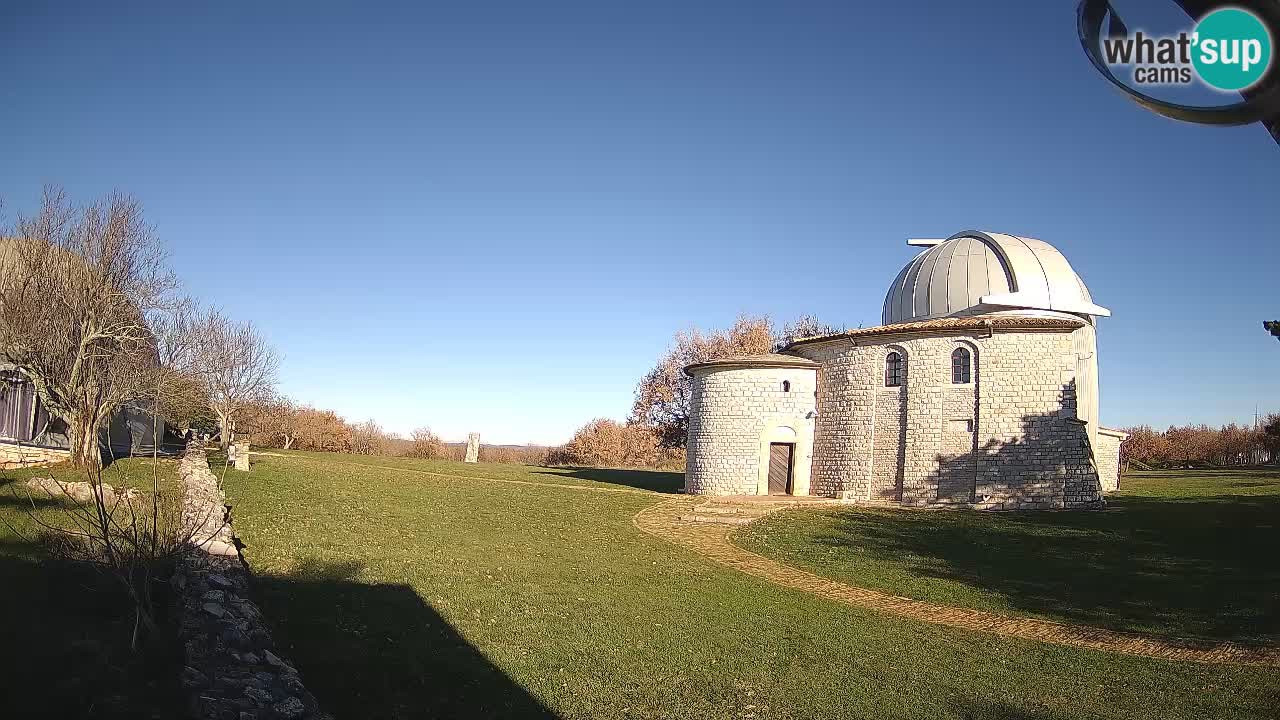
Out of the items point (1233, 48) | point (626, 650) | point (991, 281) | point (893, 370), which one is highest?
point (991, 281)

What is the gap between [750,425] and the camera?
26328 millimetres

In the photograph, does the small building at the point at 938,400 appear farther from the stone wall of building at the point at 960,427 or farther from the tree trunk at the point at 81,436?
the tree trunk at the point at 81,436

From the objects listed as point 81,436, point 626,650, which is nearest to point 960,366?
point 626,650

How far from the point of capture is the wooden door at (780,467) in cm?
2630

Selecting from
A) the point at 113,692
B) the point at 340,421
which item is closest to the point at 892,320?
the point at 113,692

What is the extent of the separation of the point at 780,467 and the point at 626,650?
19.4m

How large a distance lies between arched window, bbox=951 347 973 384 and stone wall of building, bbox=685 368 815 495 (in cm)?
487

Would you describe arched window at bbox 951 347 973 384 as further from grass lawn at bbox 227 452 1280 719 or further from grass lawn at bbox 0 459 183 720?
grass lawn at bbox 0 459 183 720

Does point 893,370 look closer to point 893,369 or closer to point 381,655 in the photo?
point 893,369

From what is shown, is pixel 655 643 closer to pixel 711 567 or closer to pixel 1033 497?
pixel 711 567

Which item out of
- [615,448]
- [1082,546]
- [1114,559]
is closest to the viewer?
[1114,559]

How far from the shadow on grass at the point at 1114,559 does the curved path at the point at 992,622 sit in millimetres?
568

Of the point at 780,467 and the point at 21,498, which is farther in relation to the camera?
the point at 780,467

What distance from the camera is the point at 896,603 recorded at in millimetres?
10875
